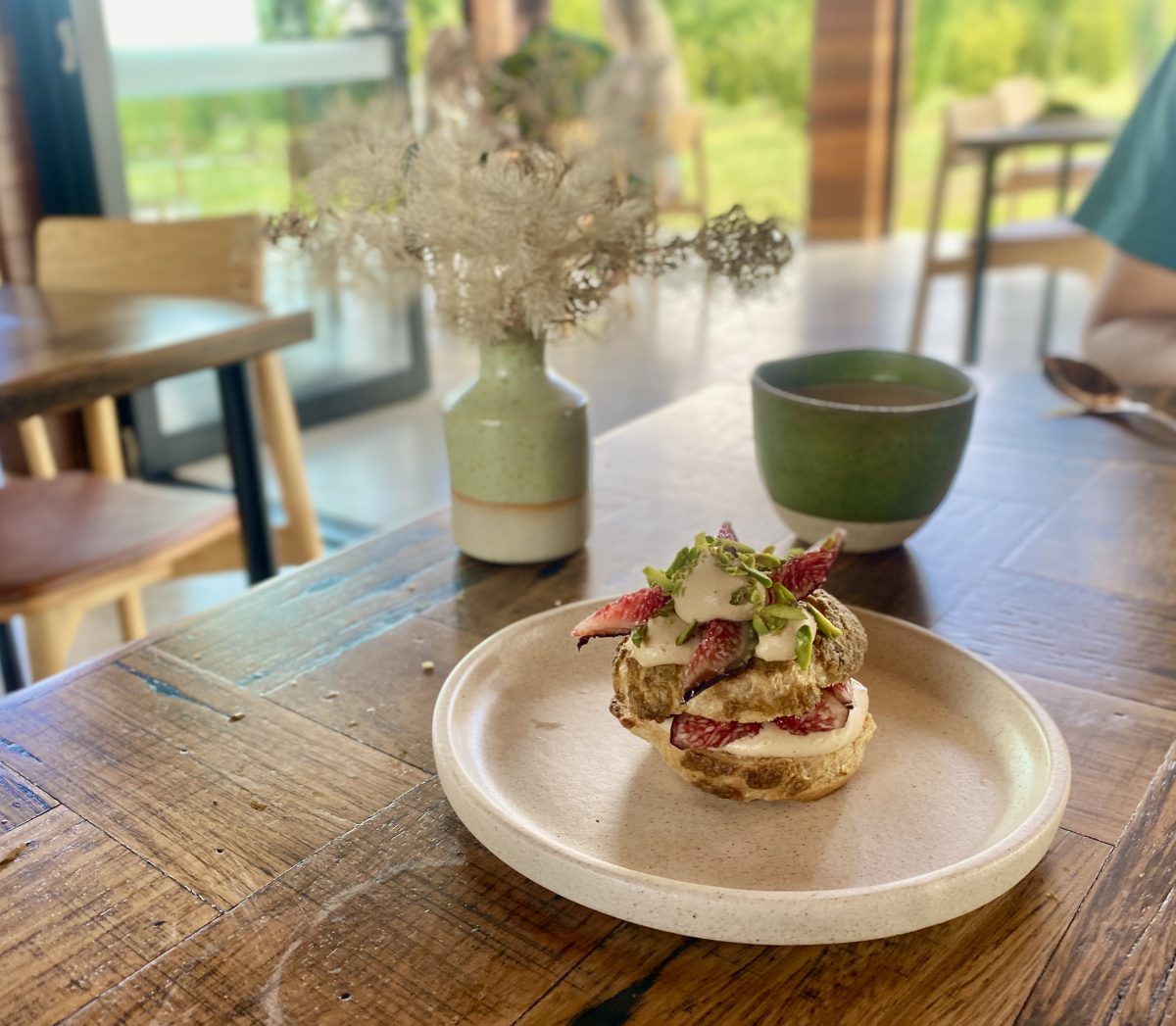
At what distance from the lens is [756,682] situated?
0.59 meters

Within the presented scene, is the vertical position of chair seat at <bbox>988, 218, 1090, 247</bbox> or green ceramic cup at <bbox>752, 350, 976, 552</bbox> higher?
green ceramic cup at <bbox>752, 350, 976, 552</bbox>

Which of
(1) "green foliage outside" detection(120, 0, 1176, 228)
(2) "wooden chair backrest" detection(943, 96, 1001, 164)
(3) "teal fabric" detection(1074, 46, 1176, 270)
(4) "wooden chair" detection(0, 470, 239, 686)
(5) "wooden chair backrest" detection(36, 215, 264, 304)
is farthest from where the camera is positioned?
(1) "green foliage outside" detection(120, 0, 1176, 228)

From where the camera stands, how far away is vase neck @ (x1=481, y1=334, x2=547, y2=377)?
3.07 ft

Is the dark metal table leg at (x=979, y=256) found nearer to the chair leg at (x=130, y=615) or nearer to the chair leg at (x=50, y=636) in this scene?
the chair leg at (x=130, y=615)

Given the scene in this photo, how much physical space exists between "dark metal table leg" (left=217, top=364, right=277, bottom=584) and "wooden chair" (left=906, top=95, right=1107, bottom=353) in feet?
7.92

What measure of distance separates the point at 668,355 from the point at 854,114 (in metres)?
2.82

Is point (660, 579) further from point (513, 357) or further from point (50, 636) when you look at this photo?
point (50, 636)

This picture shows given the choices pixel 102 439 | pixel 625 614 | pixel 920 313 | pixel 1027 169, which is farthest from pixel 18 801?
pixel 1027 169

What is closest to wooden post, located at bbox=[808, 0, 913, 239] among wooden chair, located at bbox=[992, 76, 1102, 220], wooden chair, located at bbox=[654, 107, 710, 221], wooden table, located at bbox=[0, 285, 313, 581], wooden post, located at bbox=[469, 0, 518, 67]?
wooden chair, located at bbox=[654, 107, 710, 221]

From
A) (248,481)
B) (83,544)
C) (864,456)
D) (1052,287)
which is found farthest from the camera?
(1052,287)

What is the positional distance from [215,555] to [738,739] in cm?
130

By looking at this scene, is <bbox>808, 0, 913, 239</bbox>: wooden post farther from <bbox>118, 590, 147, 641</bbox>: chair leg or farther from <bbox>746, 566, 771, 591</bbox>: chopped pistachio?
<bbox>746, 566, 771, 591</bbox>: chopped pistachio

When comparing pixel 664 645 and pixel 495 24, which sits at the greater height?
pixel 495 24

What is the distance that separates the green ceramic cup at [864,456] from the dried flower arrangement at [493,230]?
0.40 feet
